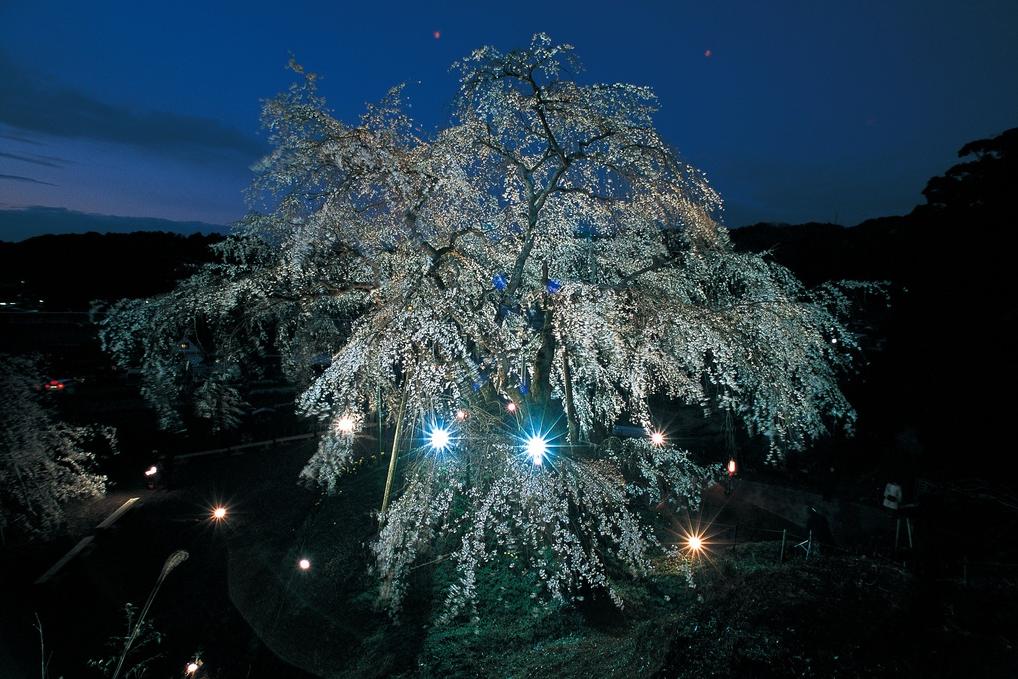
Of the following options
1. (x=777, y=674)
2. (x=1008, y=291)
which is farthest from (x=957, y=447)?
(x=777, y=674)

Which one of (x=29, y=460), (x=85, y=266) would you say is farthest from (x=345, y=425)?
(x=85, y=266)

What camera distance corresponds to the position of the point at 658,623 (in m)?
6.76

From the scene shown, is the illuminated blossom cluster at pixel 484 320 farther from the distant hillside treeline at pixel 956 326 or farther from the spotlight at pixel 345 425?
the distant hillside treeline at pixel 956 326

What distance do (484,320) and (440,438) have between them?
2157 millimetres

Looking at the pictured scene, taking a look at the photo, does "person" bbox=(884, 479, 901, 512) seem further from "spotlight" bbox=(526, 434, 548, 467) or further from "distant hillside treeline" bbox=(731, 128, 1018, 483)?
"spotlight" bbox=(526, 434, 548, 467)

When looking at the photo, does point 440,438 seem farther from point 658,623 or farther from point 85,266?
point 85,266

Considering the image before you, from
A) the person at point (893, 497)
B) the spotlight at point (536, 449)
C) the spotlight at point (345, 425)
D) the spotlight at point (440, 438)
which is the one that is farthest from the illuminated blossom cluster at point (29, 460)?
the person at point (893, 497)

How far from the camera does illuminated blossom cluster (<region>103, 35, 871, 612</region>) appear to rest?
19.3 feet

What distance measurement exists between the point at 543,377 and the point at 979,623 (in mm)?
6180

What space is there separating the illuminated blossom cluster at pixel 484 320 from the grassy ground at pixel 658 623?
0.83 meters

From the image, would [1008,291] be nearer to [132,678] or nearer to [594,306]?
[594,306]

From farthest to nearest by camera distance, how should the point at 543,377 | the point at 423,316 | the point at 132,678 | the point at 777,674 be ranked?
the point at 543,377 < the point at 132,678 < the point at 423,316 < the point at 777,674

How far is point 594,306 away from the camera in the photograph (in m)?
5.73

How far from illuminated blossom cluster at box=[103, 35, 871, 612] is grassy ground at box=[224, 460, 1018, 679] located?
2.74 ft
